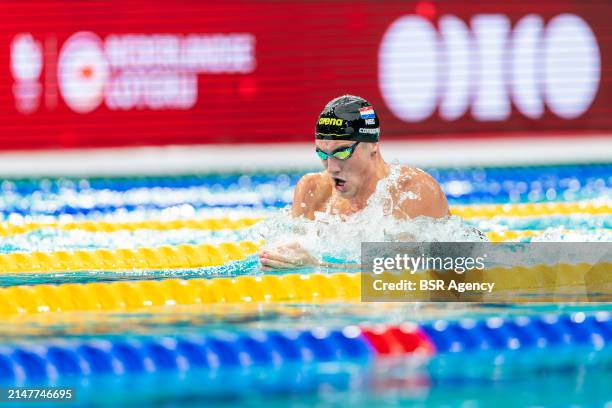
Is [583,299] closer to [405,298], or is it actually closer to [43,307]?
[405,298]

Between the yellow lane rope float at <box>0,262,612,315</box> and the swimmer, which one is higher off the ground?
the swimmer

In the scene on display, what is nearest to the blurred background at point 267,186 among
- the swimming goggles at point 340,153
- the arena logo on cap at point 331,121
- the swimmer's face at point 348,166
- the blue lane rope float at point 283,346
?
the blue lane rope float at point 283,346

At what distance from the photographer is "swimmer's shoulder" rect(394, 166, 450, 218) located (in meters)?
4.94

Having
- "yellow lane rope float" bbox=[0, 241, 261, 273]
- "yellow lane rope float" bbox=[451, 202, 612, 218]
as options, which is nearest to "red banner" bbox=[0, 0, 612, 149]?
"yellow lane rope float" bbox=[451, 202, 612, 218]

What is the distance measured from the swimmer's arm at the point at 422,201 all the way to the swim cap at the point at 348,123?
0.84 ft

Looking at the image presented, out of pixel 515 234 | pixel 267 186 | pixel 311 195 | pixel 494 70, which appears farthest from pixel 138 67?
pixel 311 195

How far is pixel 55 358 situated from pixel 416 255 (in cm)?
174

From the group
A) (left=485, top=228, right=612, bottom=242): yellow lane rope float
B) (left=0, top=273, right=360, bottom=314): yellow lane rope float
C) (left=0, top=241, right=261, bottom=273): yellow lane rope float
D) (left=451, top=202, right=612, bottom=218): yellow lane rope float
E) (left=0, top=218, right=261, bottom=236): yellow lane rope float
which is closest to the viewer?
(left=0, top=273, right=360, bottom=314): yellow lane rope float

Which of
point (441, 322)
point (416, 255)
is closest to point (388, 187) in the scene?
point (416, 255)

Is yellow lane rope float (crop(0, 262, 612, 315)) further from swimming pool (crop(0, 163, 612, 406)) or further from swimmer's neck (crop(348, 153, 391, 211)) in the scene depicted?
swimmer's neck (crop(348, 153, 391, 211))

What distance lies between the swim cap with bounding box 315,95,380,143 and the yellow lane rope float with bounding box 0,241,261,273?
1.03m

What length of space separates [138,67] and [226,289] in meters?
5.84

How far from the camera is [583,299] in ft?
15.0

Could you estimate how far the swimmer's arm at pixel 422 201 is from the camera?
4.94 m
